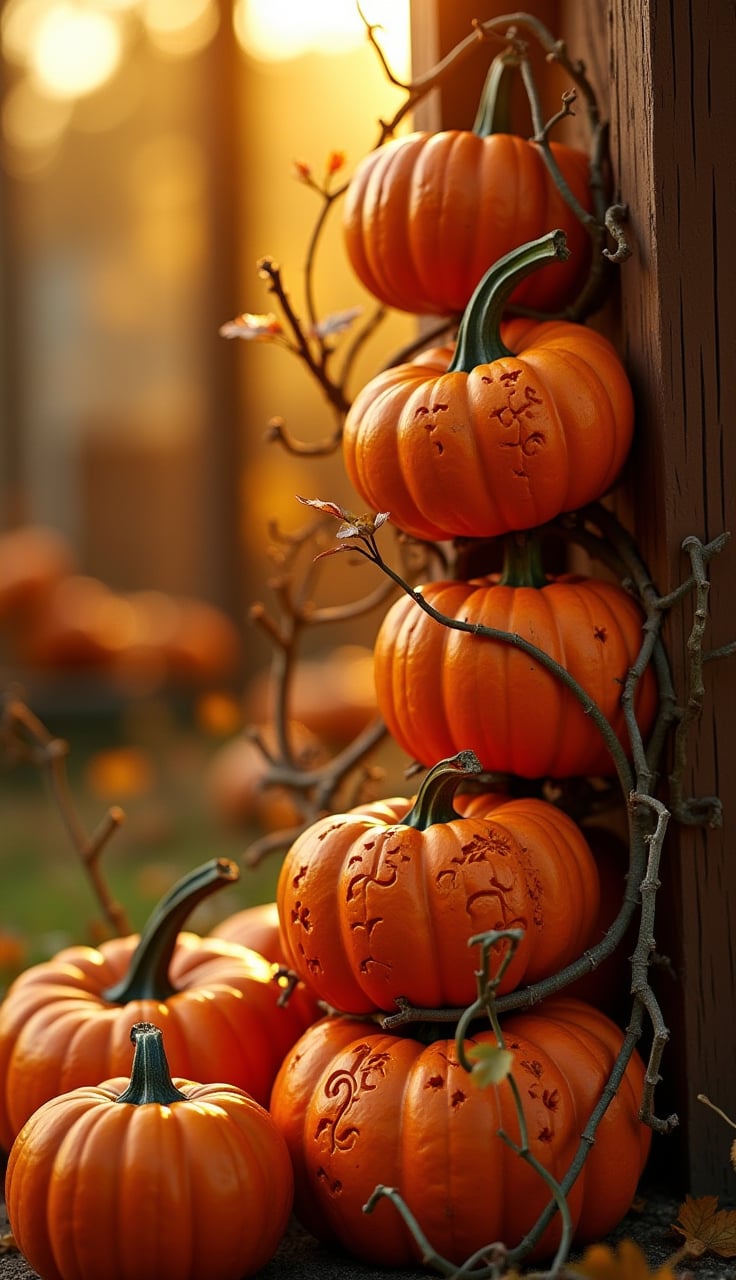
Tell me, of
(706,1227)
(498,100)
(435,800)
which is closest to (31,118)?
(498,100)

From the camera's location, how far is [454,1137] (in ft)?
4.96

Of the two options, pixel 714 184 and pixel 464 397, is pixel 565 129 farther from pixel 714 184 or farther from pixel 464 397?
pixel 464 397

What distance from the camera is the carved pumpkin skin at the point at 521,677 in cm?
173

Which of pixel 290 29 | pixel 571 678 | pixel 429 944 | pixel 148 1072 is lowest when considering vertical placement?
pixel 148 1072

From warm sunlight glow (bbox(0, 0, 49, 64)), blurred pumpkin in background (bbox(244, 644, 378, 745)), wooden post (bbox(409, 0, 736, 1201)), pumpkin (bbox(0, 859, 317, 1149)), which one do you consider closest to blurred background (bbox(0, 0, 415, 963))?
warm sunlight glow (bbox(0, 0, 49, 64))

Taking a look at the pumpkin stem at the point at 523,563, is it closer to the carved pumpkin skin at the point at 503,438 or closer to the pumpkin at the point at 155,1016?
the carved pumpkin skin at the point at 503,438

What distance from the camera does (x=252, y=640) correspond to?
6793 millimetres

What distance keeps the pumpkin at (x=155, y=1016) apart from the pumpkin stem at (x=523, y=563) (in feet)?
1.78

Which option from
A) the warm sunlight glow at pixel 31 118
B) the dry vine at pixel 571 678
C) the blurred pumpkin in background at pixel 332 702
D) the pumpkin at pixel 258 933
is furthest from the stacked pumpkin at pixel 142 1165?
the warm sunlight glow at pixel 31 118

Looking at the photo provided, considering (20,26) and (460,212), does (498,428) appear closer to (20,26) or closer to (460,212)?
(460,212)

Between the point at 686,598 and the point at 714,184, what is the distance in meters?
0.52

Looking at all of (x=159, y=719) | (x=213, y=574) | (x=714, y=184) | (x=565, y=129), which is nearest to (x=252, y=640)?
(x=213, y=574)

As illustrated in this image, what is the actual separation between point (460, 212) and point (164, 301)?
5007 millimetres

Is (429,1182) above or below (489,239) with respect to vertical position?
below
